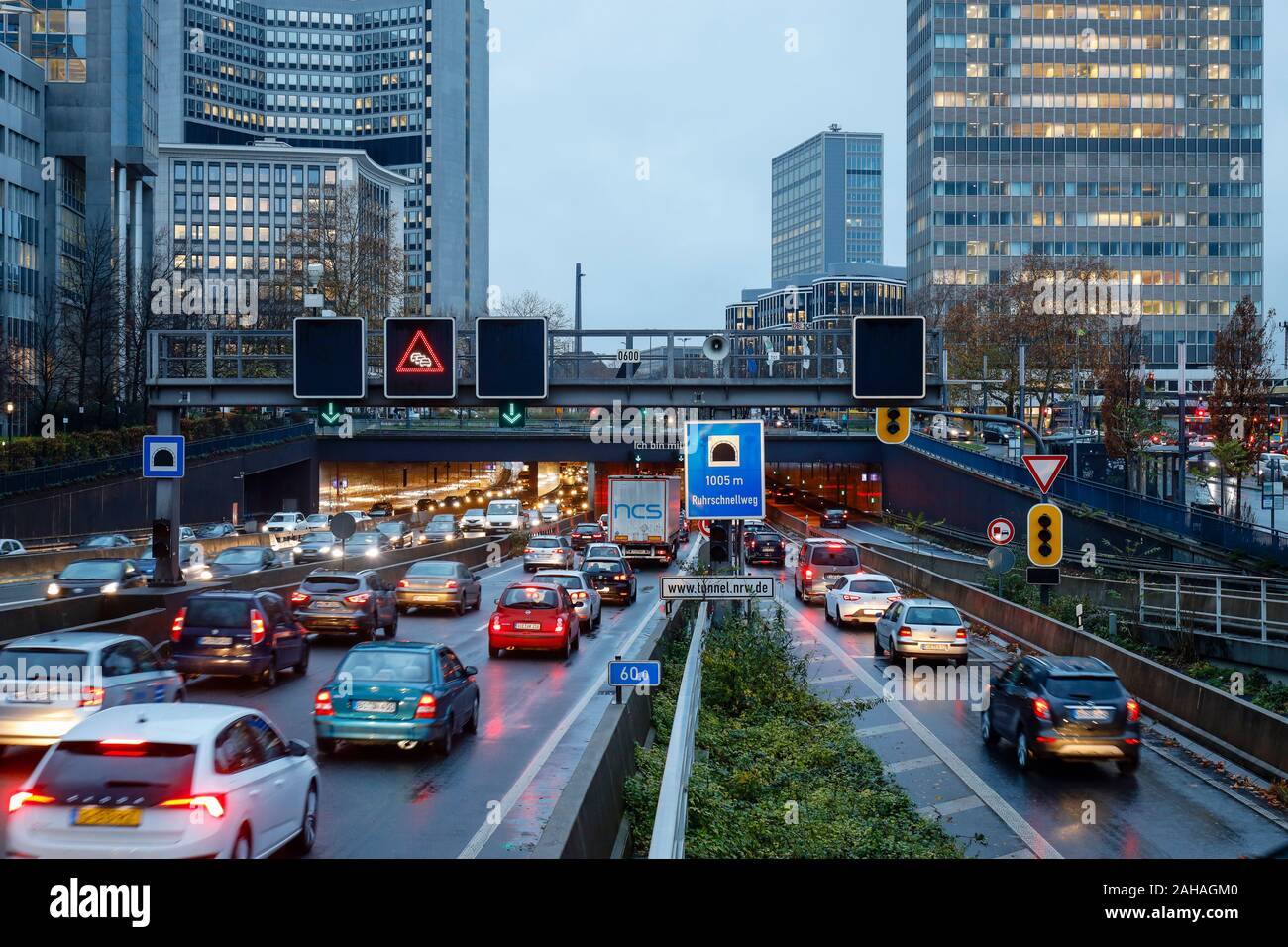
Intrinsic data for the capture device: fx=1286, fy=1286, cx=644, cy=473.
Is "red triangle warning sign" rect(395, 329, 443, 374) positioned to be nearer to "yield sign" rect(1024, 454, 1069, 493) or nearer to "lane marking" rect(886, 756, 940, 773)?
"yield sign" rect(1024, 454, 1069, 493)

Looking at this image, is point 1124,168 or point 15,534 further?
point 1124,168

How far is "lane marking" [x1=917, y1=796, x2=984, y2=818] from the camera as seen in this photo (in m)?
15.1

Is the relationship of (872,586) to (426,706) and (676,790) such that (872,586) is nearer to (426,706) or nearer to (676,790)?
(426,706)

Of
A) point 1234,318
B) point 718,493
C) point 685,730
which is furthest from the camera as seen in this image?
point 1234,318

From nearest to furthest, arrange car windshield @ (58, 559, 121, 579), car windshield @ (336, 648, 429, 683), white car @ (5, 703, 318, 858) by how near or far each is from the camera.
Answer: white car @ (5, 703, 318, 858)
car windshield @ (336, 648, 429, 683)
car windshield @ (58, 559, 121, 579)

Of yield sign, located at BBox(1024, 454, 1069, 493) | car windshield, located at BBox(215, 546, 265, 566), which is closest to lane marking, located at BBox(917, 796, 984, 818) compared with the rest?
yield sign, located at BBox(1024, 454, 1069, 493)

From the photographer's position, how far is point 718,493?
1738cm

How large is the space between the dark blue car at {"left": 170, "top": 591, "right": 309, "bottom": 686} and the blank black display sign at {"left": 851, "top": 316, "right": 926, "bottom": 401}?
13807mm

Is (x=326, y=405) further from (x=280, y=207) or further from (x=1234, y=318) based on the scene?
(x=280, y=207)

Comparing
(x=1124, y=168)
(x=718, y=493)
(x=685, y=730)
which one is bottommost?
(x=685, y=730)

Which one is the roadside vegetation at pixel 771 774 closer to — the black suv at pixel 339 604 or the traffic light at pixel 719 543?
the traffic light at pixel 719 543

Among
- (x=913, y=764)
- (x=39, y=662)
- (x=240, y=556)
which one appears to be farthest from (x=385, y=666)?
(x=240, y=556)

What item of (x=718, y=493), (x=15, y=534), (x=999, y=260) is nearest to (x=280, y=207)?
(x=999, y=260)
